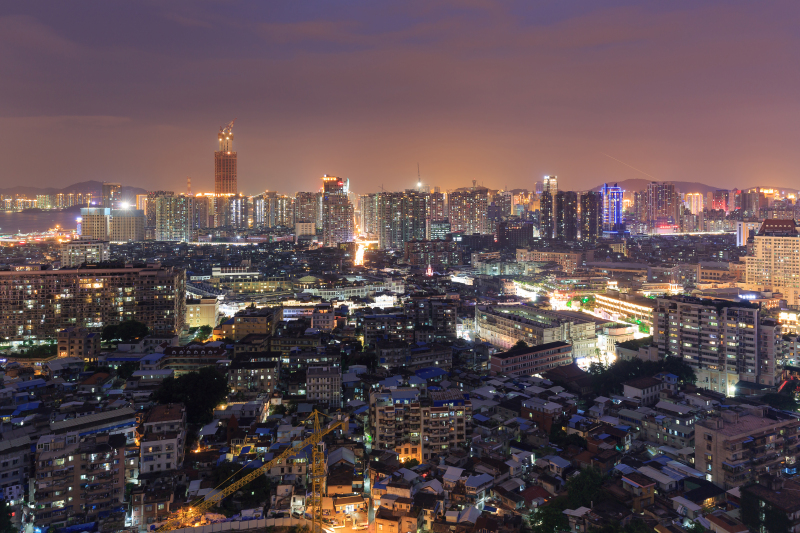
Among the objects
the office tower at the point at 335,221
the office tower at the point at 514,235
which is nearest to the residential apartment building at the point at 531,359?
the office tower at the point at 514,235

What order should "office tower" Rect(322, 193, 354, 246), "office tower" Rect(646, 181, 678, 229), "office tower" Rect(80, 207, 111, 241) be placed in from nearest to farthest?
1. "office tower" Rect(80, 207, 111, 241)
2. "office tower" Rect(322, 193, 354, 246)
3. "office tower" Rect(646, 181, 678, 229)

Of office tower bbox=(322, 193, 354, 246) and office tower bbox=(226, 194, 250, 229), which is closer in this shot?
office tower bbox=(322, 193, 354, 246)

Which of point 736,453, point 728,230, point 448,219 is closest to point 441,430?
point 736,453

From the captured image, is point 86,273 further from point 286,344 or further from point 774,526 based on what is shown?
point 774,526

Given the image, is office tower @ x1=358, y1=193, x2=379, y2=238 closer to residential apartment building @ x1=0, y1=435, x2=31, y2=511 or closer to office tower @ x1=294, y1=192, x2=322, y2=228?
office tower @ x1=294, y1=192, x2=322, y2=228

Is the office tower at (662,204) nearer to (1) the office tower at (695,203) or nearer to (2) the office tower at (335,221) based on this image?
(1) the office tower at (695,203)

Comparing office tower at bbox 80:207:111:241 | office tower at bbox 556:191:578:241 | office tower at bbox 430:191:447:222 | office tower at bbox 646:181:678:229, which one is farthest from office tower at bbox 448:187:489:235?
office tower at bbox 80:207:111:241
